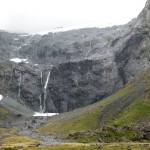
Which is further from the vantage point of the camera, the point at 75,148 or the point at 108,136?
the point at 108,136

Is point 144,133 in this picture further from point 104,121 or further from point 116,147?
point 104,121

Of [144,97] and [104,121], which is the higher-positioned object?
[144,97]

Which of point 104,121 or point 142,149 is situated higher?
point 142,149

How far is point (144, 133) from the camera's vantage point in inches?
5399

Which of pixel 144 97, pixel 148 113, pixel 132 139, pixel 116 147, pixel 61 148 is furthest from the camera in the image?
pixel 144 97

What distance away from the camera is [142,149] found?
98688 millimetres

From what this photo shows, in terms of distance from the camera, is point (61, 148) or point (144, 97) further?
point (144, 97)

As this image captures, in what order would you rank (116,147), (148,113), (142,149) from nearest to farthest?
(142,149) < (116,147) < (148,113)

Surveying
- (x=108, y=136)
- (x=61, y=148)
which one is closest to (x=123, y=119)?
(x=108, y=136)

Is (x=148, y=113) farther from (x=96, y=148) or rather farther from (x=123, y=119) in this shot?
(x=96, y=148)

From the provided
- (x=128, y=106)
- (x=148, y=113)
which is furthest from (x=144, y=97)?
(x=148, y=113)

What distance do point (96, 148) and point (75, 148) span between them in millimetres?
7009

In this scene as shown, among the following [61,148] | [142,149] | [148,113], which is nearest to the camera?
[142,149]

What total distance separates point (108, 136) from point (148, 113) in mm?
38542
